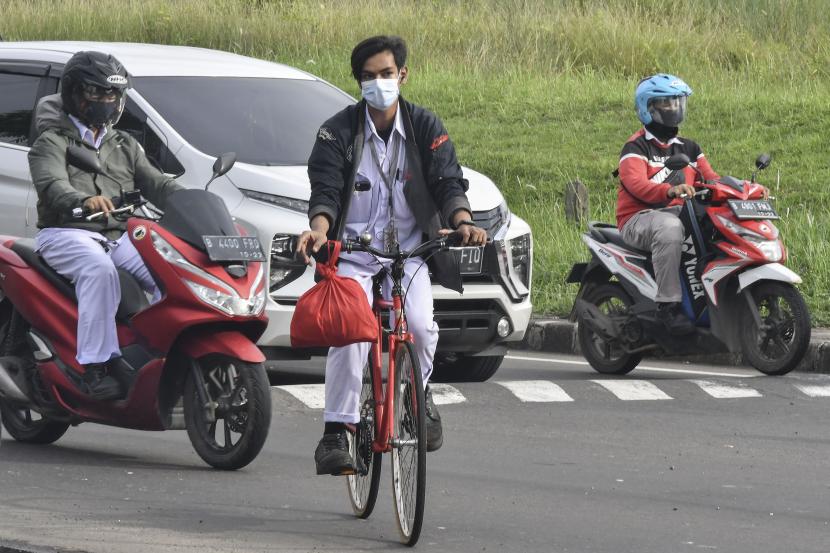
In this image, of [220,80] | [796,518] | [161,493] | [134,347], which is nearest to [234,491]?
[161,493]

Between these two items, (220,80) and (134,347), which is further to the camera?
(220,80)

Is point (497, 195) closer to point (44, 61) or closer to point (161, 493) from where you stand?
point (44, 61)

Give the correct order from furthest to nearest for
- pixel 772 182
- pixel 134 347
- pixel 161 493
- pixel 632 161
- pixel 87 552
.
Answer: pixel 772 182
pixel 632 161
pixel 134 347
pixel 161 493
pixel 87 552

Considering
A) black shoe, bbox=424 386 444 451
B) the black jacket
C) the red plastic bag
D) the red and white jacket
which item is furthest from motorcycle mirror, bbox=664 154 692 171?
the red plastic bag

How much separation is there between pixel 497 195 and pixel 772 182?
781 centimetres

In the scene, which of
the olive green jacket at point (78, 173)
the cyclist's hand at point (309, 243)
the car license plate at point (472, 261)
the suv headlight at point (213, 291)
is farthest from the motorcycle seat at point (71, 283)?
the car license plate at point (472, 261)

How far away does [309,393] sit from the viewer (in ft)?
34.6

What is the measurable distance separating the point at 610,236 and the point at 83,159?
469 centimetres

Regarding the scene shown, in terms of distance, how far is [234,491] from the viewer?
25.4 feet

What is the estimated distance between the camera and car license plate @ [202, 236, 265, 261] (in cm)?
819

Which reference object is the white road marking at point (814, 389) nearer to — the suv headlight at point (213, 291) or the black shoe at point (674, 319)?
the black shoe at point (674, 319)

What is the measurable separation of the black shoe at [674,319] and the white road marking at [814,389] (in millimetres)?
759

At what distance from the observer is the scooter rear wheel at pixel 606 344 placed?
12.0 m

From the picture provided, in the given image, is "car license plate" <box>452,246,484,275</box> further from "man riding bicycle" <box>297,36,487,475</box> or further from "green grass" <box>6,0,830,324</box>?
"man riding bicycle" <box>297,36,487,475</box>
